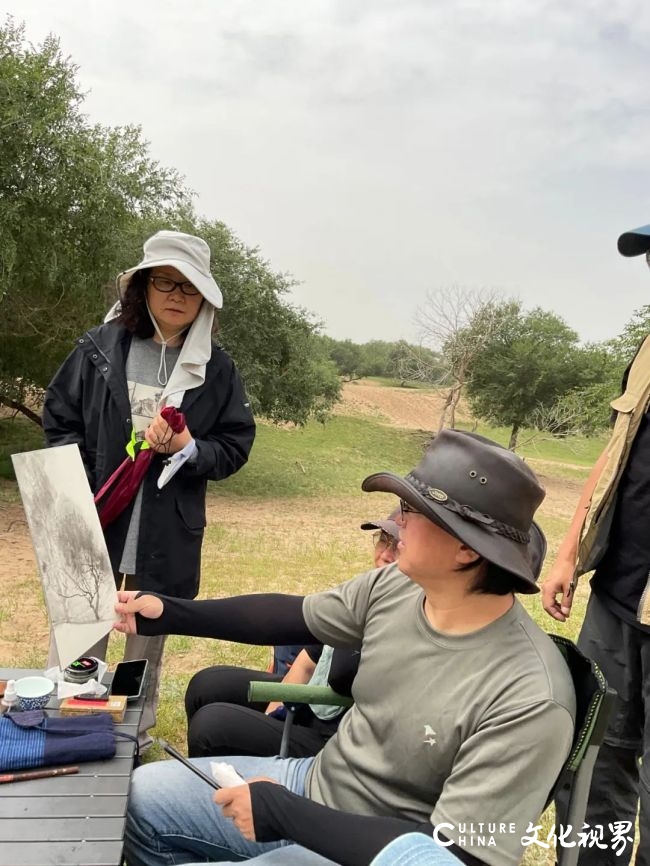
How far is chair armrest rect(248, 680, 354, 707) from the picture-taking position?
213 centimetres

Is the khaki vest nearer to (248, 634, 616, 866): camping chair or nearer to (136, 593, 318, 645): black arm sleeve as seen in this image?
(248, 634, 616, 866): camping chair

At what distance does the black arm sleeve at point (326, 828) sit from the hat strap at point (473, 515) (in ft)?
2.17

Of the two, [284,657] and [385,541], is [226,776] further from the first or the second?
[284,657]

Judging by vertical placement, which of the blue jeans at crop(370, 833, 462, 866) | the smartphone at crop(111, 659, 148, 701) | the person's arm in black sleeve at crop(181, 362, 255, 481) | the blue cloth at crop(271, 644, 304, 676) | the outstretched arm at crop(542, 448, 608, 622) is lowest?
the blue cloth at crop(271, 644, 304, 676)

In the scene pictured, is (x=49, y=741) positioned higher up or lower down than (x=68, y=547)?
lower down

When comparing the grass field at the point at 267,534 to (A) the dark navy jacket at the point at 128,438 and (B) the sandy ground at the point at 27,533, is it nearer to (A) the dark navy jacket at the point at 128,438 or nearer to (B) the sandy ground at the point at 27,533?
(B) the sandy ground at the point at 27,533

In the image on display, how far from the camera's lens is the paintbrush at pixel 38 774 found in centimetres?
164

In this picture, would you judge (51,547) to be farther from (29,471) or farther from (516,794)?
(516,794)

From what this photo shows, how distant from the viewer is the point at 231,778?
A: 1.71 metres

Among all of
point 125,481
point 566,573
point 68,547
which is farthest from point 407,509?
point 125,481

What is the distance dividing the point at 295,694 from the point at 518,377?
28.6 meters

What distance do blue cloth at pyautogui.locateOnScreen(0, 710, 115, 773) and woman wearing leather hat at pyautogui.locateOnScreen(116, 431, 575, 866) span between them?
0.80ft

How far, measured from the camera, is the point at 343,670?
2119mm

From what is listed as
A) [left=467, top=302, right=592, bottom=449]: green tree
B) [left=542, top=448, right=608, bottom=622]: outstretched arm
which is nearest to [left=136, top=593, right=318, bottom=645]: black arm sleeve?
[left=542, top=448, right=608, bottom=622]: outstretched arm
